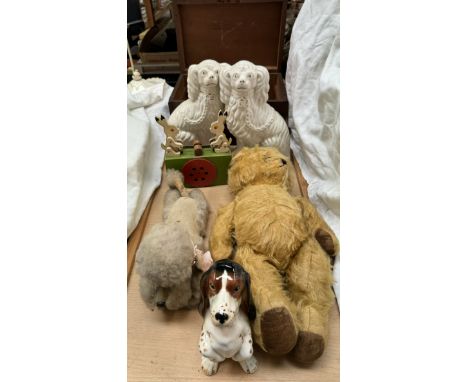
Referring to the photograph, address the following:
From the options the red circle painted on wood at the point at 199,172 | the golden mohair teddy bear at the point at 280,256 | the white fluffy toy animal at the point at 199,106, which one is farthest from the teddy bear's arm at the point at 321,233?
the white fluffy toy animal at the point at 199,106

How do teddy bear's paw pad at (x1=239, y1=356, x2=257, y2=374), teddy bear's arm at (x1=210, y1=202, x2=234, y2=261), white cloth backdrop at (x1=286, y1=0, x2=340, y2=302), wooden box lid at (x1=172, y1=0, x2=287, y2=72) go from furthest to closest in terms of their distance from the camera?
wooden box lid at (x1=172, y1=0, x2=287, y2=72) < white cloth backdrop at (x1=286, y1=0, x2=340, y2=302) < teddy bear's arm at (x1=210, y1=202, x2=234, y2=261) < teddy bear's paw pad at (x1=239, y1=356, x2=257, y2=374)

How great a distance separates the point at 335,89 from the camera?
37.8 inches

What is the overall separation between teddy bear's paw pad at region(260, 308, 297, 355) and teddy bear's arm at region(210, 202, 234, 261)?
0.72 ft

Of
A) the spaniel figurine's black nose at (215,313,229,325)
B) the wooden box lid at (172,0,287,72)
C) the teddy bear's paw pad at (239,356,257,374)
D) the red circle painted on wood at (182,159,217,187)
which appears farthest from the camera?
the wooden box lid at (172,0,287,72)

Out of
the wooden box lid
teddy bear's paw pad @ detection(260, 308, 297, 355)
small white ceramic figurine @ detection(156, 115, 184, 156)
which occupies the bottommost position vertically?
teddy bear's paw pad @ detection(260, 308, 297, 355)

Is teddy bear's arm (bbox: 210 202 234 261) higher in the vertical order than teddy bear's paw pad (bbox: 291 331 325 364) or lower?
higher

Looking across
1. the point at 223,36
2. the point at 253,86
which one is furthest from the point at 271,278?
the point at 223,36

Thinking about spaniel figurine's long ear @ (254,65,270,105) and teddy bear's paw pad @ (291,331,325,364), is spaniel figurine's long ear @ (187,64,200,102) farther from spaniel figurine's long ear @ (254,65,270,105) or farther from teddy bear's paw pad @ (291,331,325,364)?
teddy bear's paw pad @ (291,331,325,364)

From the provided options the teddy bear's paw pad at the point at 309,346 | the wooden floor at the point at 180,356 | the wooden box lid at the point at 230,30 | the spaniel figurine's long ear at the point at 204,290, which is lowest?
the wooden floor at the point at 180,356

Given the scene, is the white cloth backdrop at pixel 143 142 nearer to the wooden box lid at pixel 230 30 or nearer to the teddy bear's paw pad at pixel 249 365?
the wooden box lid at pixel 230 30

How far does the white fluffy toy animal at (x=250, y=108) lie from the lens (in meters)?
0.99

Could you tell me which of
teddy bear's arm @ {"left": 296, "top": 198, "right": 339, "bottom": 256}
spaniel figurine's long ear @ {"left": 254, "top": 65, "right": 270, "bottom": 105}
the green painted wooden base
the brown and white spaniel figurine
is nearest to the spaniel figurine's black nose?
the brown and white spaniel figurine

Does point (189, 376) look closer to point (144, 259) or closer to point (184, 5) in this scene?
point (144, 259)

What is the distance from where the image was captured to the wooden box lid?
4.35 feet
